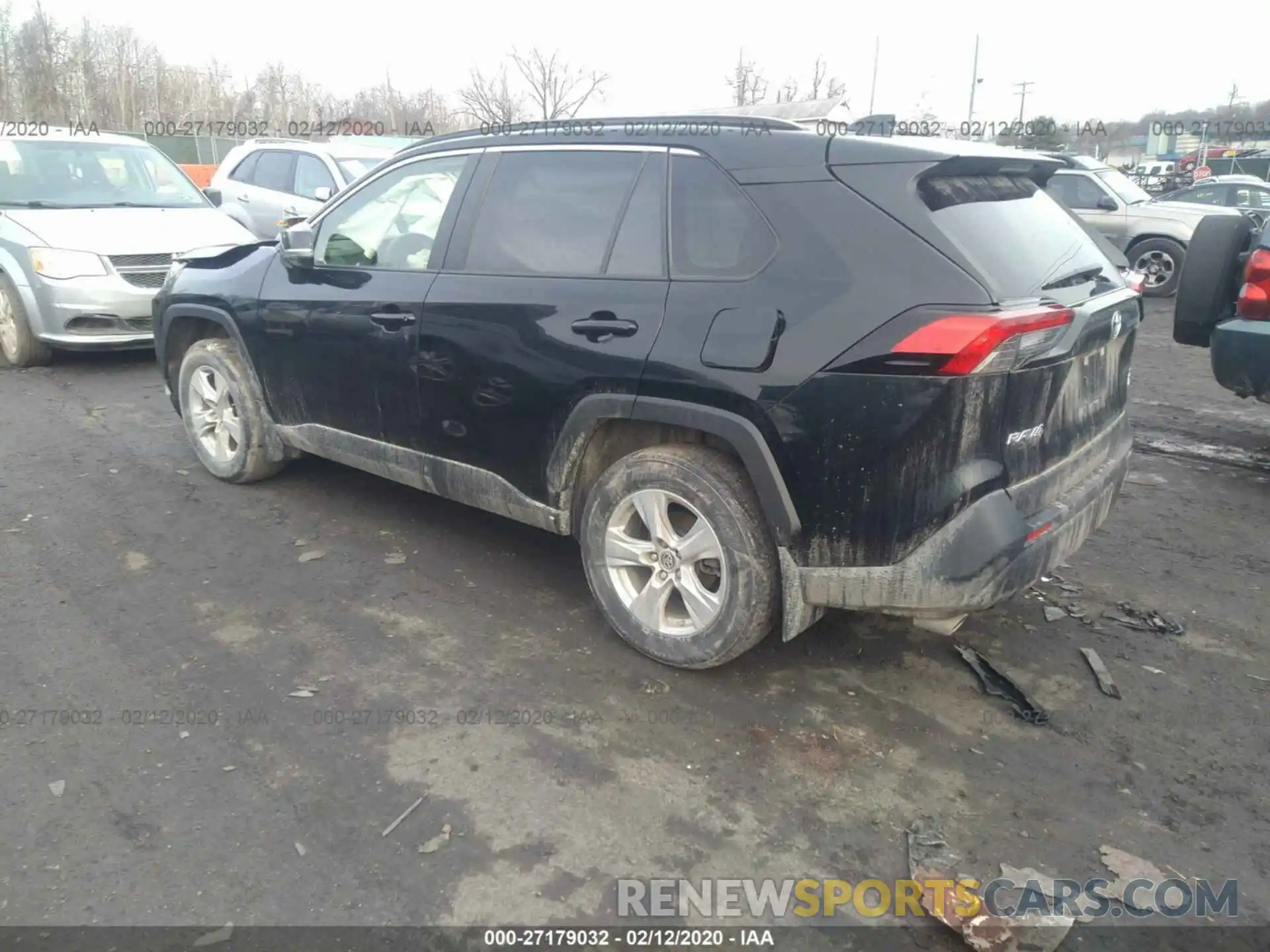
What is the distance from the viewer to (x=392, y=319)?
405 centimetres

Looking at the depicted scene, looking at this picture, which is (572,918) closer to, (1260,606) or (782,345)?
(782,345)

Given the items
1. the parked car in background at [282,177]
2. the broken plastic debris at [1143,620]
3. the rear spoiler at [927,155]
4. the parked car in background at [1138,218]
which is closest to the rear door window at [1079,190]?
the parked car in background at [1138,218]

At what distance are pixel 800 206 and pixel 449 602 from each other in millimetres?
2161

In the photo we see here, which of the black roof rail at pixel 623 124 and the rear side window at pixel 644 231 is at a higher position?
the black roof rail at pixel 623 124

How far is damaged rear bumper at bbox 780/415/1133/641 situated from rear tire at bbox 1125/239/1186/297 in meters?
Result: 11.2

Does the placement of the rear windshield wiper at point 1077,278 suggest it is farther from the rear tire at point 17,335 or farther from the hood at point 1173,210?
the hood at point 1173,210

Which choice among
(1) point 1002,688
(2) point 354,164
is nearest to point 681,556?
(1) point 1002,688

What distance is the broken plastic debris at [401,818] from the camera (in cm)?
265

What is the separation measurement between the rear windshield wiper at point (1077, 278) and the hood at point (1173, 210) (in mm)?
10452

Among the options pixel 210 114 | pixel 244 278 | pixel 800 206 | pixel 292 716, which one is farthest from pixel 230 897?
pixel 210 114

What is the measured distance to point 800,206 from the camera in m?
3.02

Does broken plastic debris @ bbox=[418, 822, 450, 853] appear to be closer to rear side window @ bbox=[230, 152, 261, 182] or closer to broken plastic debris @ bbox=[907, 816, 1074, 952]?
broken plastic debris @ bbox=[907, 816, 1074, 952]

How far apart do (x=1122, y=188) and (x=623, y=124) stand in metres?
12.1

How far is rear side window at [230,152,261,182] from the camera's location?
1172 cm
